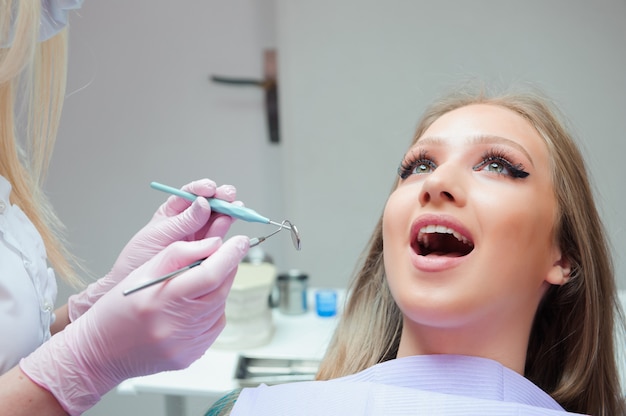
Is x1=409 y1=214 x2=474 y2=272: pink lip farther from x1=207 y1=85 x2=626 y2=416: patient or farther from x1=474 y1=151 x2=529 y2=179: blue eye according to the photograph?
x1=474 y1=151 x2=529 y2=179: blue eye

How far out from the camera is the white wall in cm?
248

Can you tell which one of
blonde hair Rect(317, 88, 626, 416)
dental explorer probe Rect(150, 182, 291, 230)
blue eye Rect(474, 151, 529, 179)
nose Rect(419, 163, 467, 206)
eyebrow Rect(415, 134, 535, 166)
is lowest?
blonde hair Rect(317, 88, 626, 416)

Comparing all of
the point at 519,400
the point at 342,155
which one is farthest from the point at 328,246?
the point at 519,400

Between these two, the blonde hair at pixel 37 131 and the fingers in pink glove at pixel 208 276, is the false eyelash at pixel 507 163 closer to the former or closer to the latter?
the fingers in pink glove at pixel 208 276

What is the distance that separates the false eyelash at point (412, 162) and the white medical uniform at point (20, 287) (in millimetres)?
751

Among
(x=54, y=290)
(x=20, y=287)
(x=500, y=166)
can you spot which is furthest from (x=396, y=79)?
(x=20, y=287)

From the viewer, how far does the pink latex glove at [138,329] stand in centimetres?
93

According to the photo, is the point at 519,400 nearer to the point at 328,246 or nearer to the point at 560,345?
the point at 560,345

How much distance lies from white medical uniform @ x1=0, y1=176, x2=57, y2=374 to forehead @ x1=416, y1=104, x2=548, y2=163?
2.59 feet

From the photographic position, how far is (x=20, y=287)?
3.45 feet

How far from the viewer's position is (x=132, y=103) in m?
→ 2.80

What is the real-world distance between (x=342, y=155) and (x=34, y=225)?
1.63 m

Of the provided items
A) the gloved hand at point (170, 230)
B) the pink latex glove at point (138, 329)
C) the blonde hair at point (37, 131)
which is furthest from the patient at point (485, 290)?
the blonde hair at point (37, 131)

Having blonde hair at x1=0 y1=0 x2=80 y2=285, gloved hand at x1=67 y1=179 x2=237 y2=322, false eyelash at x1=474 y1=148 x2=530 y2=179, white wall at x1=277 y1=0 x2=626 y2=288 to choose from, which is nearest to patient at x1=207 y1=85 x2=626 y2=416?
false eyelash at x1=474 y1=148 x2=530 y2=179
